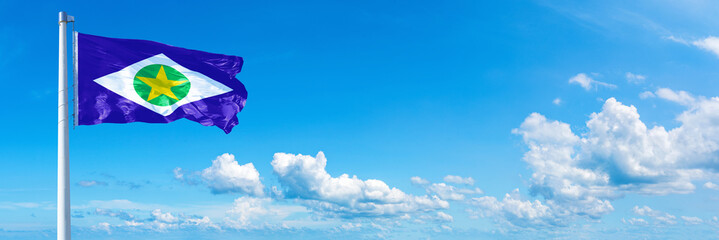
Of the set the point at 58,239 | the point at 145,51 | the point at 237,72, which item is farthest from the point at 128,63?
the point at 58,239

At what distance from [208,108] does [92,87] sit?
4.72m

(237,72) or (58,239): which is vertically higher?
(237,72)

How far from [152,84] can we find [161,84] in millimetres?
388

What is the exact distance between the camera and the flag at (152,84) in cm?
2470

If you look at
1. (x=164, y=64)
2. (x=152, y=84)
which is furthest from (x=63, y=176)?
(x=164, y=64)

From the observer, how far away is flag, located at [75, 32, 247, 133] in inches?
973

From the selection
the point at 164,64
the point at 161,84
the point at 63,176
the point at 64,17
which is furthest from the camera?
the point at 164,64

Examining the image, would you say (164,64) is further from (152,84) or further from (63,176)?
(63,176)

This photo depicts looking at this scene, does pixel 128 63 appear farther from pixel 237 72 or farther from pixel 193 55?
pixel 237 72

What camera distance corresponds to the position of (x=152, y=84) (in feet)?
86.7

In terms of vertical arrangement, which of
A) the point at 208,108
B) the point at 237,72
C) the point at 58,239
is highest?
the point at 237,72

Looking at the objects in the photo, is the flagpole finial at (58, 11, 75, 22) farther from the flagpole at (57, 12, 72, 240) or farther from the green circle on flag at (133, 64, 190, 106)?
the green circle on flag at (133, 64, 190, 106)

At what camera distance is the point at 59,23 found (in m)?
23.9

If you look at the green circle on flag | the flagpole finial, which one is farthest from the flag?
the flagpole finial
